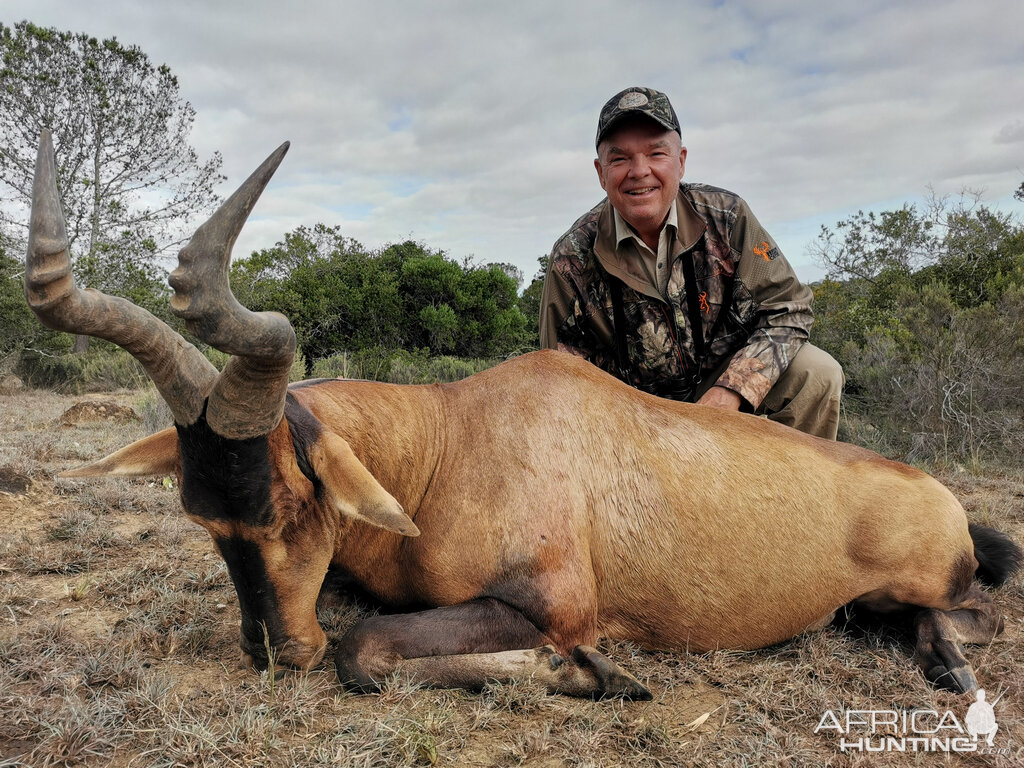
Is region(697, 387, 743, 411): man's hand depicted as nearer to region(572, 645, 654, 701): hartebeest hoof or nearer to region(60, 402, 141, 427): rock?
region(572, 645, 654, 701): hartebeest hoof

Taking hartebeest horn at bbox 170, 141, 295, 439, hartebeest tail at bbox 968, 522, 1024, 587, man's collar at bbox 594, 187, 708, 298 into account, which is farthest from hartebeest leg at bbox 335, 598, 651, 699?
man's collar at bbox 594, 187, 708, 298

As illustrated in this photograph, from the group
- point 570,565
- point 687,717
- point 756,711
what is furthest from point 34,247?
point 756,711

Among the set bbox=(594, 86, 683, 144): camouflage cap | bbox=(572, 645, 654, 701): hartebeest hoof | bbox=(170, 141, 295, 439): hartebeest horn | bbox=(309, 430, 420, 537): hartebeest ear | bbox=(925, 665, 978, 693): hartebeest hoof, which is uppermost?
bbox=(594, 86, 683, 144): camouflage cap

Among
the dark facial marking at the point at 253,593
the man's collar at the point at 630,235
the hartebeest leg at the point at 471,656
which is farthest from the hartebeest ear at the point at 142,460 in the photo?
the man's collar at the point at 630,235

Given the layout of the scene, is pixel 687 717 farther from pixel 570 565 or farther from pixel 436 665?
pixel 436 665

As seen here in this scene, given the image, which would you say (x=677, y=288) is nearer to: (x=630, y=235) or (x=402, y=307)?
(x=630, y=235)

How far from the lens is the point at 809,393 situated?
510cm

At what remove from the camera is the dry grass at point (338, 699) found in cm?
227

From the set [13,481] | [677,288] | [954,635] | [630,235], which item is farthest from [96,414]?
[954,635]

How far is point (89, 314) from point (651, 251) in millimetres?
3970

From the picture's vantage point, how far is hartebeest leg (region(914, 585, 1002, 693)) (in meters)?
3.01

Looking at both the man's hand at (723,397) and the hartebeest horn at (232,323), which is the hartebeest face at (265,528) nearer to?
the hartebeest horn at (232,323)

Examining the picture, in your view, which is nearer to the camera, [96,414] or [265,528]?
[265,528]

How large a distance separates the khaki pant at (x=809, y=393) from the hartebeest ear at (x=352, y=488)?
10.4 ft
